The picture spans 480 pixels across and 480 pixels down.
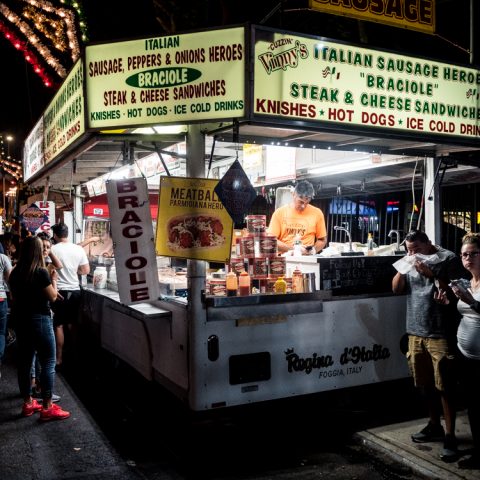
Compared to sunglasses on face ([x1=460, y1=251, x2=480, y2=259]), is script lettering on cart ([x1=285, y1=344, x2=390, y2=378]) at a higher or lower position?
lower

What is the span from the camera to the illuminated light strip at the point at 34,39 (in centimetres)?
1381

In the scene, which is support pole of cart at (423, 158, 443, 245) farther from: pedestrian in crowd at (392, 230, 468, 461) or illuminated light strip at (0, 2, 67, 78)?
illuminated light strip at (0, 2, 67, 78)

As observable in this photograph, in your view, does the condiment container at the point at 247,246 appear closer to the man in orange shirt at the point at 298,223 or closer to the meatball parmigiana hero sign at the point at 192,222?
the meatball parmigiana hero sign at the point at 192,222

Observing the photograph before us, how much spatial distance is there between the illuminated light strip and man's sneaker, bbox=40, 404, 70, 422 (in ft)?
35.5

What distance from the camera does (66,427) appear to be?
5578mm

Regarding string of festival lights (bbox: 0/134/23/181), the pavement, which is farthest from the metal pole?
string of festival lights (bbox: 0/134/23/181)

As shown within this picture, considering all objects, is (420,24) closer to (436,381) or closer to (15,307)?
(436,381)

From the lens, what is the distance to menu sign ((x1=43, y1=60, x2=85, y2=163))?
5.38 meters

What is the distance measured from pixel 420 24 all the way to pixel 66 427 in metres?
5.88

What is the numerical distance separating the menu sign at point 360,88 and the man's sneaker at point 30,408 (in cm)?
426

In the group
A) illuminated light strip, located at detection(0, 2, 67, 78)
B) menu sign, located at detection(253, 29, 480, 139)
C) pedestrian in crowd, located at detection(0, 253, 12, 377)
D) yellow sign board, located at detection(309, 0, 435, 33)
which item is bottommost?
pedestrian in crowd, located at detection(0, 253, 12, 377)

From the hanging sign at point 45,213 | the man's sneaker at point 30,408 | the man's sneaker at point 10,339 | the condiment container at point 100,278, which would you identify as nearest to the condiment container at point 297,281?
the man's sneaker at point 30,408

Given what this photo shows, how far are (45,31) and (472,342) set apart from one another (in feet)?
43.8

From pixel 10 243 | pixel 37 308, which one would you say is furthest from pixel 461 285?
pixel 10 243
